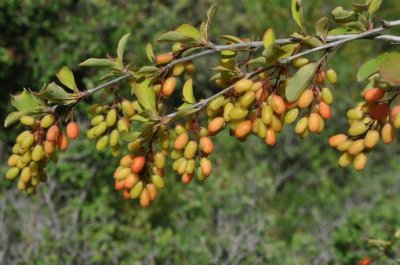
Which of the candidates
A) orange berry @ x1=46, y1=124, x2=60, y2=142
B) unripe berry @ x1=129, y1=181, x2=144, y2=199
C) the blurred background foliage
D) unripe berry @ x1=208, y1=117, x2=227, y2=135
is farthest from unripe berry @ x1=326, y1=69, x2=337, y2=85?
the blurred background foliage

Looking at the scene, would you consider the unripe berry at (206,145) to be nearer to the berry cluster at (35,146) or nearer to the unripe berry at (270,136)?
the unripe berry at (270,136)

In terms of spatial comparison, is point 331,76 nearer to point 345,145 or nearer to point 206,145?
point 345,145

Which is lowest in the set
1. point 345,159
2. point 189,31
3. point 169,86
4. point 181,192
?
point 181,192

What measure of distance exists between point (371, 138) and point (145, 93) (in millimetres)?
466

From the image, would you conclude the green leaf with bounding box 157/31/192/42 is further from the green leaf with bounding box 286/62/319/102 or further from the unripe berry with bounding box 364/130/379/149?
the unripe berry with bounding box 364/130/379/149

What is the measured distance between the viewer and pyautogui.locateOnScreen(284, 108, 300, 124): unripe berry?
1.18 metres

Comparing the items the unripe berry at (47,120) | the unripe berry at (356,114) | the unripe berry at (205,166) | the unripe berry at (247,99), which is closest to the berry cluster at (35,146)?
the unripe berry at (47,120)

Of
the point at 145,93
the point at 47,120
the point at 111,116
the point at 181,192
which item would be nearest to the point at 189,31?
the point at 145,93

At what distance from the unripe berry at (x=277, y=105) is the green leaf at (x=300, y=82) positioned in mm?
39

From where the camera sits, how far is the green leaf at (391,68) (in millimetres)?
1007

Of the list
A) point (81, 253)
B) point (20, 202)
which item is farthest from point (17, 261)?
point (20, 202)

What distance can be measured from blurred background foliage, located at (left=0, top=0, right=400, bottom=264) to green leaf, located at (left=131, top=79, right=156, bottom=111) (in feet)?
5.05

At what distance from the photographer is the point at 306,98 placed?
112 cm

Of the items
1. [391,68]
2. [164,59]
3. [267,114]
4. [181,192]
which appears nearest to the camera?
[391,68]
